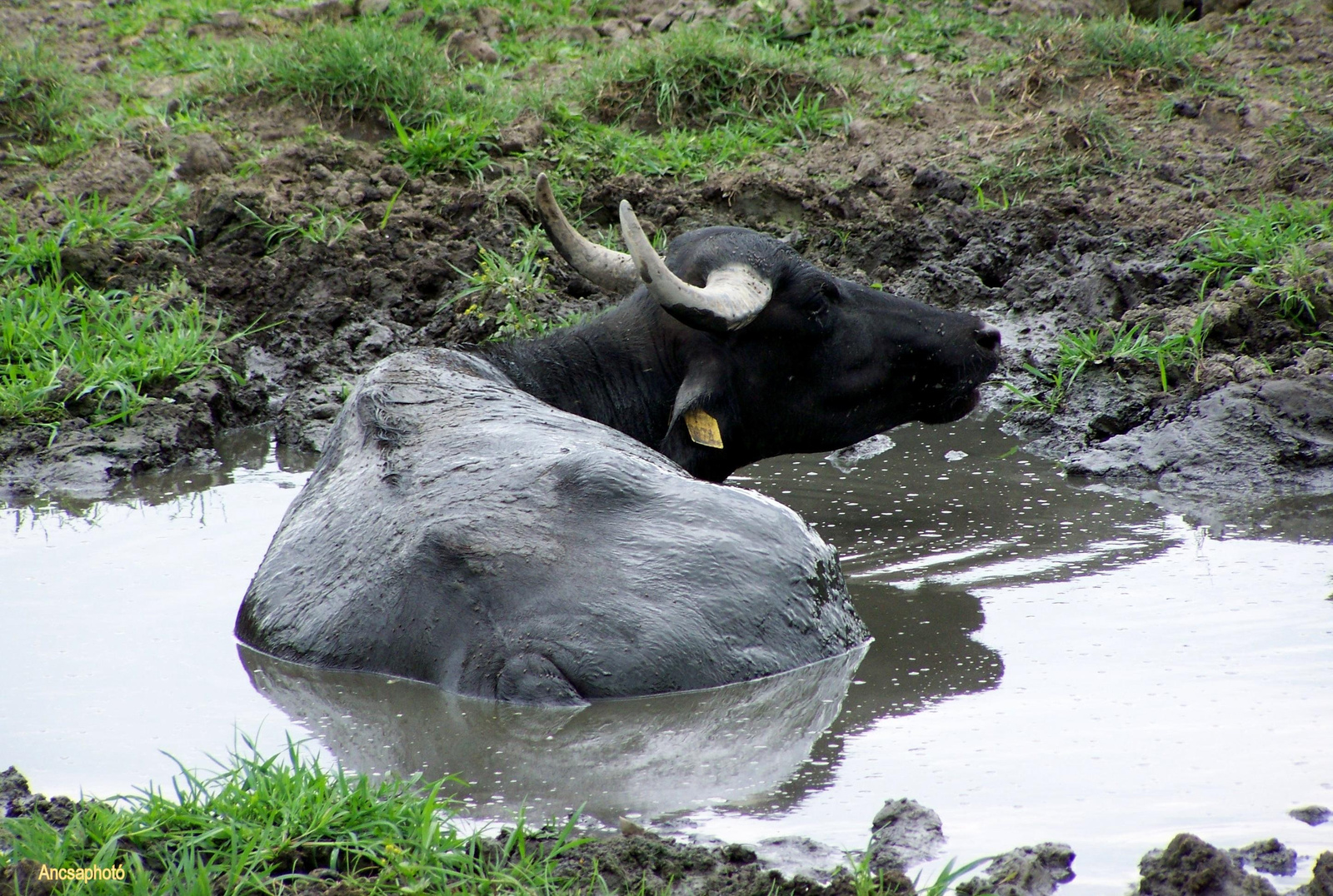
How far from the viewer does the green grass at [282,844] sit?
2.38 metres

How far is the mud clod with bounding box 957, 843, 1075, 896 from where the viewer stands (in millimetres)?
2350

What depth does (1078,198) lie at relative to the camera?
23.3 ft

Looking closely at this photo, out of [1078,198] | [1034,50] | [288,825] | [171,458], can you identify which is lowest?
[171,458]

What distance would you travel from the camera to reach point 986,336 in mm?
5078

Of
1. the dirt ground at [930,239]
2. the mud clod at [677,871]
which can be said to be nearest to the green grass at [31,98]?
the dirt ground at [930,239]

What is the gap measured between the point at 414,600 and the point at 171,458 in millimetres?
3075

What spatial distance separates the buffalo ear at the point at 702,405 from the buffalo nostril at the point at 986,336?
1.02 meters

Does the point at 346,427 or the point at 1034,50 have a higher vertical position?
the point at 1034,50

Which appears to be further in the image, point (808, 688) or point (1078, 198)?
point (1078, 198)

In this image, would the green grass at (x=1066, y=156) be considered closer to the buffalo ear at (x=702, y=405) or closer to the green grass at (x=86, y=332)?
the buffalo ear at (x=702, y=405)

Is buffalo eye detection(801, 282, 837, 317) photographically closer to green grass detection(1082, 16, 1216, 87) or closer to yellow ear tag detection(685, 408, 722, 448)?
yellow ear tag detection(685, 408, 722, 448)

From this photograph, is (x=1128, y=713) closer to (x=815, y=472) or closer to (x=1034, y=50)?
(x=815, y=472)

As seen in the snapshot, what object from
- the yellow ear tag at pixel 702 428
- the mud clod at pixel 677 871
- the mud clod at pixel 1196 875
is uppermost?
the yellow ear tag at pixel 702 428

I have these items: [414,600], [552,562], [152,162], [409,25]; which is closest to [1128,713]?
[552,562]
